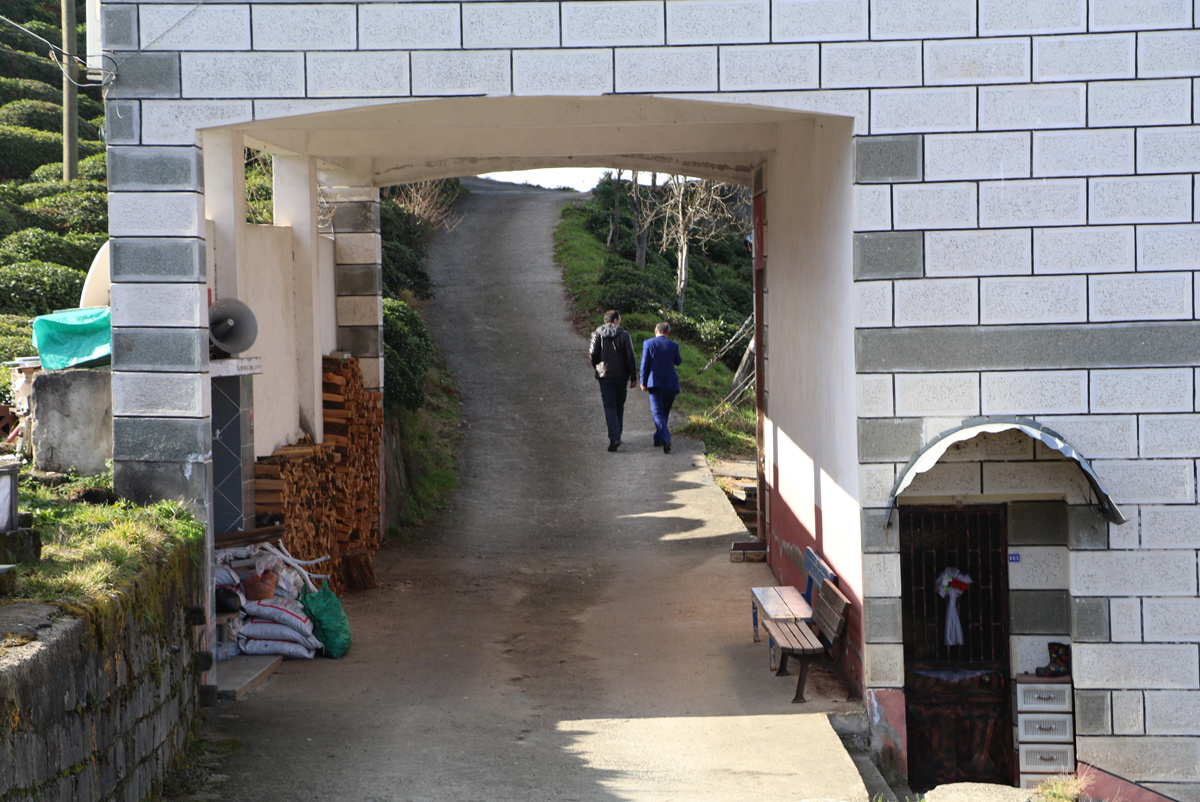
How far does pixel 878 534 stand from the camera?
7.10 metres

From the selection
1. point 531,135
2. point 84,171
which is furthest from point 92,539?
point 84,171

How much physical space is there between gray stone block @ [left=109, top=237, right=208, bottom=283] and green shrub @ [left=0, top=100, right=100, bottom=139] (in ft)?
66.1

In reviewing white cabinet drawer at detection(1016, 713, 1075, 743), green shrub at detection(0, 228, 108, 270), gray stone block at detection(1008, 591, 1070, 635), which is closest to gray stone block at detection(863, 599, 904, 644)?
gray stone block at detection(1008, 591, 1070, 635)

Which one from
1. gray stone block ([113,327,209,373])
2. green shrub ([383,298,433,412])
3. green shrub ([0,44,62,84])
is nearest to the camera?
Answer: gray stone block ([113,327,209,373])

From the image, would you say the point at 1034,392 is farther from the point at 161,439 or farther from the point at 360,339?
the point at 360,339

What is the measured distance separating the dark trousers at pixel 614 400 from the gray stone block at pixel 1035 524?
27.6ft

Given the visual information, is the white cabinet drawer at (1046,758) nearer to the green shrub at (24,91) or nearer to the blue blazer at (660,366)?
the blue blazer at (660,366)

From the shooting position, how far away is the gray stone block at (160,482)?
284 inches

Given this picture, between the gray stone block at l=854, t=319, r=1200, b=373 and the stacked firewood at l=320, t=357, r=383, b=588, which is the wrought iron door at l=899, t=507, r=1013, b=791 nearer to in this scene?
the gray stone block at l=854, t=319, r=1200, b=373

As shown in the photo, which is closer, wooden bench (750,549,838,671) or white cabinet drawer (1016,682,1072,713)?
white cabinet drawer (1016,682,1072,713)

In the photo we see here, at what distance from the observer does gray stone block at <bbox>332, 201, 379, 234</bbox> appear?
40.3 feet

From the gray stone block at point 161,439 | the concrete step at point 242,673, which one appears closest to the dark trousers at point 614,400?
the concrete step at point 242,673

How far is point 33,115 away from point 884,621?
23966mm

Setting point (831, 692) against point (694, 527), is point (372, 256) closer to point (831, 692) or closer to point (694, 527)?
point (694, 527)
